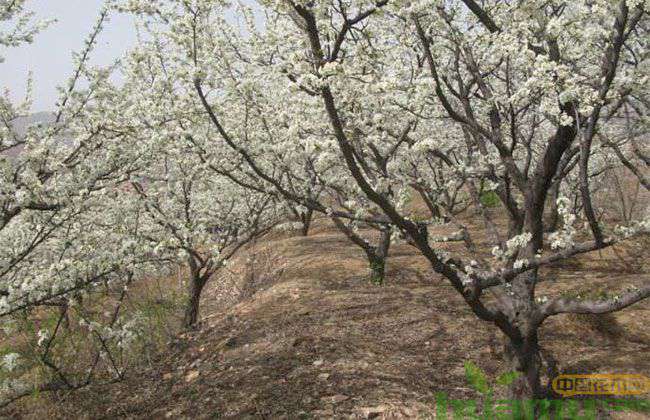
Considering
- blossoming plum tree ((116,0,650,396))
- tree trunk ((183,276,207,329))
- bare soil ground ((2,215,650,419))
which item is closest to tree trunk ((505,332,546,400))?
blossoming plum tree ((116,0,650,396))

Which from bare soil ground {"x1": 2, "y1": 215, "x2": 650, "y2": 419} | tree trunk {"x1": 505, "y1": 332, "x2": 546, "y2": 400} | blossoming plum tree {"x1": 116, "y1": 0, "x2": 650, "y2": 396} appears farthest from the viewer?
bare soil ground {"x1": 2, "y1": 215, "x2": 650, "y2": 419}

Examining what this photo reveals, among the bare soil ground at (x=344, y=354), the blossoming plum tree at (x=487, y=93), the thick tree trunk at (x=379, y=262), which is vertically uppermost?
the blossoming plum tree at (x=487, y=93)

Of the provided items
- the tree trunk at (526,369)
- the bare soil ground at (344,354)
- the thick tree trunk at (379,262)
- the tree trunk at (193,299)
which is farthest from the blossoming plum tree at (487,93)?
the tree trunk at (193,299)

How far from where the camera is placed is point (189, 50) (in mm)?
6117

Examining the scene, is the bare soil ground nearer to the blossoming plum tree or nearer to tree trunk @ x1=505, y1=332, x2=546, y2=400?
tree trunk @ x1=505, y1=332, x2=546, y2=400

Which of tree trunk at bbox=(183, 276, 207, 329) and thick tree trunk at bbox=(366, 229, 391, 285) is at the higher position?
thick tree trunk at bbox=(366, 229, 391, 285)

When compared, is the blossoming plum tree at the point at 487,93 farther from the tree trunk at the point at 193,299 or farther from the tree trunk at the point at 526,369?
the tree trunk at the point at 193,299

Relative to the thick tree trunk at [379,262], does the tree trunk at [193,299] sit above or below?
below

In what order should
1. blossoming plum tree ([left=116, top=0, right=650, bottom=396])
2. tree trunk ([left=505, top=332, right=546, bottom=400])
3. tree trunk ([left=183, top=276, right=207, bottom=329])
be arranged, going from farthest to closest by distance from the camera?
tree trunk ([left=183, top=276, right=207, bottom=329]) → tree trunk ([left=505, top=332, right=546, bottom=400]) → blossoming plum tree ([left=116, top=0, right=650, bottom=396])

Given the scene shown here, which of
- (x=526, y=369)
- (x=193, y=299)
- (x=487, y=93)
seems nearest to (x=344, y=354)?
(x=526, y=369)

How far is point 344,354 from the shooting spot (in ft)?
24.6

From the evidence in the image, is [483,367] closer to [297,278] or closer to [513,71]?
[513,71]

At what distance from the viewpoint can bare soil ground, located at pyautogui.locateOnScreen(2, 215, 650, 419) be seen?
6395mm

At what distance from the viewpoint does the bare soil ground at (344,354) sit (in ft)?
21.0
